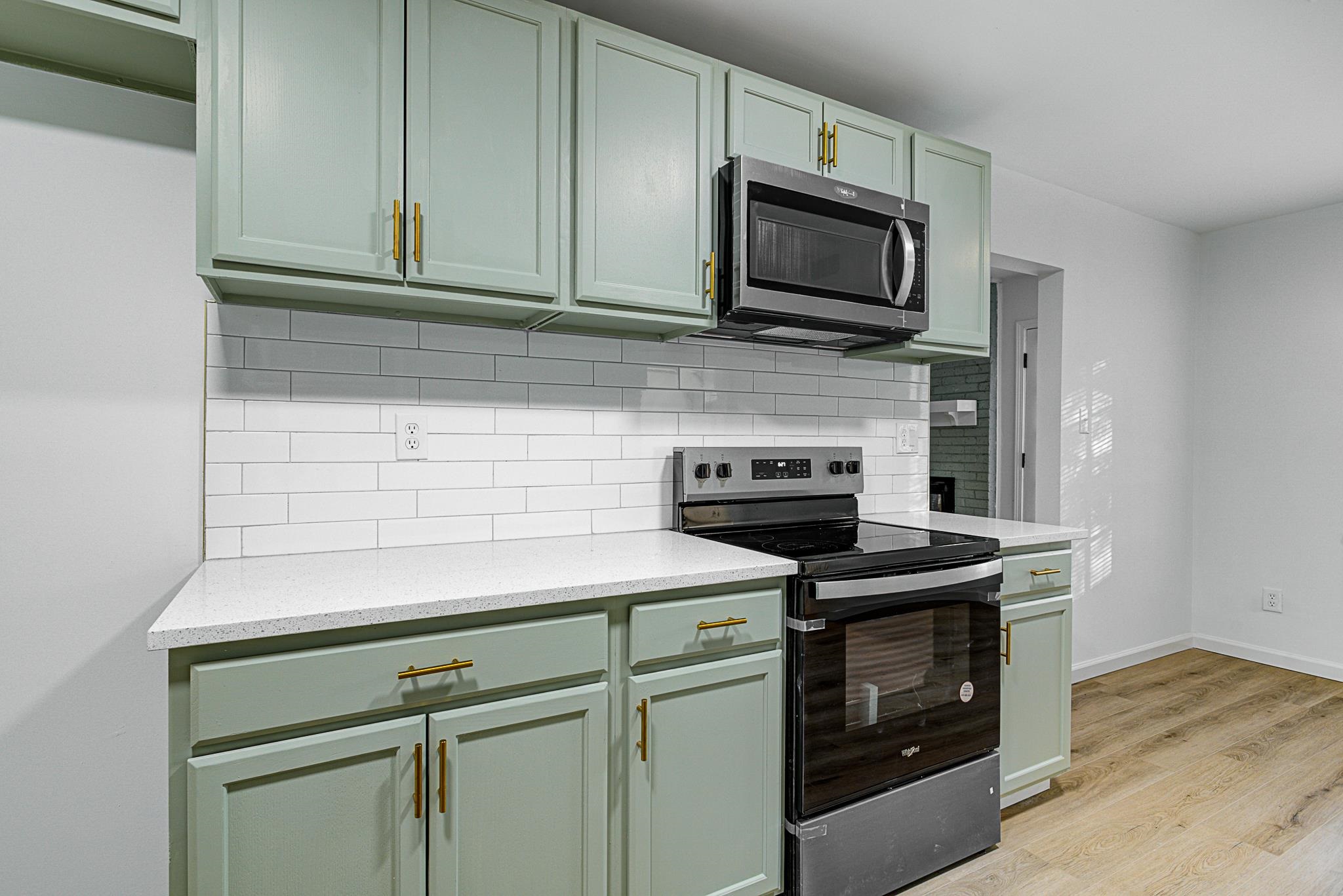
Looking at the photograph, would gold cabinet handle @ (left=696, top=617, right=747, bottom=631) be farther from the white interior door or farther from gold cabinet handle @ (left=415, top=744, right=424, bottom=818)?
the white interior door

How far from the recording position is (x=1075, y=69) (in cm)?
246

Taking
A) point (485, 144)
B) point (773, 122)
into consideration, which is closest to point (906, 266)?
point (773, 122)

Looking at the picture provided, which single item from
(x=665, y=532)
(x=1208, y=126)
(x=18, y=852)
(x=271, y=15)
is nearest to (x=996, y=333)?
(x=1208, y=126)

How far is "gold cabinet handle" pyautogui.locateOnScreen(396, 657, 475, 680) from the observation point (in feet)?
4.49

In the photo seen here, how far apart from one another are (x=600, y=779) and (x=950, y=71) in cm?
248

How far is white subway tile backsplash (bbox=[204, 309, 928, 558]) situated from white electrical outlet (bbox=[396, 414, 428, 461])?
0.6 inches

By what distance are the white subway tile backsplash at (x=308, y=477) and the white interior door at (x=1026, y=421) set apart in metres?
3.33

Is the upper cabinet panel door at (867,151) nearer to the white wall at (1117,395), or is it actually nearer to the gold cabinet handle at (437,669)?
the white wall at (1117,395)

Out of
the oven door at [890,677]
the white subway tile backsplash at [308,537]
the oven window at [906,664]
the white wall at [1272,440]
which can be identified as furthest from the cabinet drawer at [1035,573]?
the white wall at [1272,440]

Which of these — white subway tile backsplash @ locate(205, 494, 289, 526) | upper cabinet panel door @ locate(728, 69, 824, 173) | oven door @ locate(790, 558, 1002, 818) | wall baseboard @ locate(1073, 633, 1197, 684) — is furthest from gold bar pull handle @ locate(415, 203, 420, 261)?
wall baseboard @ locate(1073, 633, 1197, 684)

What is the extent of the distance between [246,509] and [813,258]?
1710 millimetres

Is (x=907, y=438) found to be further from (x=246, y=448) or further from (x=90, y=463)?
(x=90, y=463)

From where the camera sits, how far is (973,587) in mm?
2131

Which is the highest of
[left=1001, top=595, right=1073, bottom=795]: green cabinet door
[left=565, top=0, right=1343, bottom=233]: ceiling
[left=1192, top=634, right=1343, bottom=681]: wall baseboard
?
[left=565, top=0, right=1343, bottom=233]: ceiling
